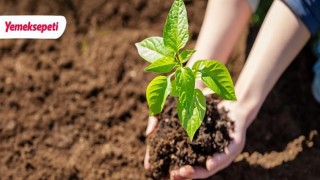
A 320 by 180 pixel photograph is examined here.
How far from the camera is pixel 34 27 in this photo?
1.17 meters

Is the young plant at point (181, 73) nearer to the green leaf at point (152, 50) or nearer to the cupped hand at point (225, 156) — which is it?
the green leaf at point (152, 50)

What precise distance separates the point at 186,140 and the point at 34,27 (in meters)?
0.51

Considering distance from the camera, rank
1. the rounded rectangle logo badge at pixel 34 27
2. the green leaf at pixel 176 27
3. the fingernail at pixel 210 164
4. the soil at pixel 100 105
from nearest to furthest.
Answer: the green leaf at pixel 176 27, the rounded rectangle logo badge at pixel 34 27, the fingernail at pixel 210 164, the soil at pixel 100 105

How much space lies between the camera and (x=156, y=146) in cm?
139

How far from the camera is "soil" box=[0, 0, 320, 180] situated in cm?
159

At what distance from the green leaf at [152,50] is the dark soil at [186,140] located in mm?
364

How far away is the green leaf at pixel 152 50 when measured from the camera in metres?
1.04

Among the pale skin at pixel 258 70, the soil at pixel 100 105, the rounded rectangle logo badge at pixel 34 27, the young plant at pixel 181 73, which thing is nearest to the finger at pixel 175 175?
the pale skin at pixel 258 70

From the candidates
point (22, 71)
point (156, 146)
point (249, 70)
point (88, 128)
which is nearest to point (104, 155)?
point (88, 128)

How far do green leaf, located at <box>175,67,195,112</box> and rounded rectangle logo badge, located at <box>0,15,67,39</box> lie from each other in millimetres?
335

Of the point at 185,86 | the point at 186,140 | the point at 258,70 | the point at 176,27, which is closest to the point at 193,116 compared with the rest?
the point at 185,86

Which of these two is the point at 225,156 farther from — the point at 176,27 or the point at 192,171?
the point at 176,27

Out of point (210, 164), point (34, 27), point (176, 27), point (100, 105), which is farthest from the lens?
point (100, 105)

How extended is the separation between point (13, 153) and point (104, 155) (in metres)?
0.31
